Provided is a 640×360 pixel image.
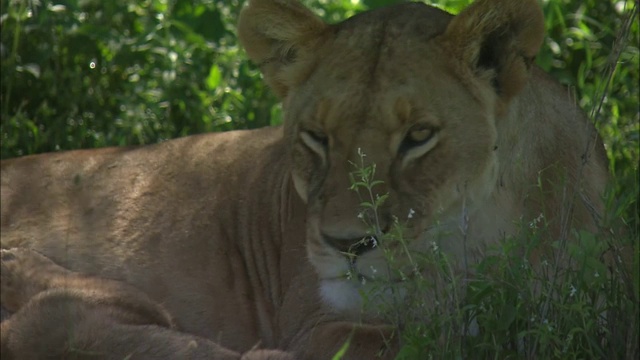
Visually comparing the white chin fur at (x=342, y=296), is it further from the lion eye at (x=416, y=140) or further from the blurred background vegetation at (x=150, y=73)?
the blurred background vegetation at (x=150, y=73)

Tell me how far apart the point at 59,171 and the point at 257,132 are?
0.61 m

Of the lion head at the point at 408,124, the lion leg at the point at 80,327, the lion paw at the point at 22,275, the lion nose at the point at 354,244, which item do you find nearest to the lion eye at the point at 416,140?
the lion head at the point at 408,124

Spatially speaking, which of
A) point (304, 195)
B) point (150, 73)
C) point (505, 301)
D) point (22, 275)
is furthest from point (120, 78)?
point (505, 301)

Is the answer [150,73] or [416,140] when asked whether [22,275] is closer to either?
[416,140]

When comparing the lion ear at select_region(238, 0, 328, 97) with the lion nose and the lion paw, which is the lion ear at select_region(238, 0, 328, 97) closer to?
the lion nose

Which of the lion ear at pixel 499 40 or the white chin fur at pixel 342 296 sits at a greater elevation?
the lion ear at pixel 499 40

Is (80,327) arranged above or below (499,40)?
below

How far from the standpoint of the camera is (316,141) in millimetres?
3277

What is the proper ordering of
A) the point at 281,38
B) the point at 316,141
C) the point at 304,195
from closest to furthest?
1. the point at 316,141
2. the point at 304,195
3. the point at 281,38

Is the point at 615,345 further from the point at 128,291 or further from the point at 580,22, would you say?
the point at 580,22

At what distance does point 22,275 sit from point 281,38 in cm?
95

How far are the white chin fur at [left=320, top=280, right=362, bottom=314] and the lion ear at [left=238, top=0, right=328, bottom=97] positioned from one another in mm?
509

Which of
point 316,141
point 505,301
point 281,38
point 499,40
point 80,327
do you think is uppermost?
point 499,40

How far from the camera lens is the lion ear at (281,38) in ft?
11.2
